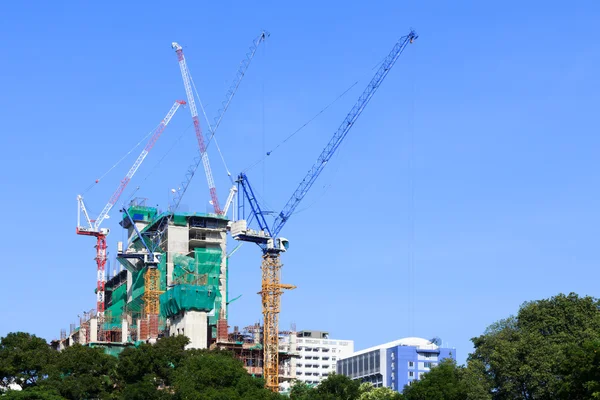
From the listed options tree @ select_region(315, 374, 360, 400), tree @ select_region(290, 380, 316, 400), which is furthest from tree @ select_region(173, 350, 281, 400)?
tree @ select_region(315, 374, 360, 400)

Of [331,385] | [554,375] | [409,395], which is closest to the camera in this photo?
[554,375]

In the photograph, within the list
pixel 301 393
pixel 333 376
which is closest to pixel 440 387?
pixel 333 376

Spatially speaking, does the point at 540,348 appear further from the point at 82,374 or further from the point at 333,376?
the point at 82,374

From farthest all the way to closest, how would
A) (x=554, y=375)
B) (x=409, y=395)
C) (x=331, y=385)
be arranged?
(x=331, y=385) < (x=409, y=395) < (x=554, y=375)

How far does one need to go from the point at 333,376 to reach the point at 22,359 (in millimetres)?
47426

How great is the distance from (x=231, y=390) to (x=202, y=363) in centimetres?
857

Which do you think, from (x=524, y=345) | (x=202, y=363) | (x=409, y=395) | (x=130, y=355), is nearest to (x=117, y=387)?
(x=130, y=355)

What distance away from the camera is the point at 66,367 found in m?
159

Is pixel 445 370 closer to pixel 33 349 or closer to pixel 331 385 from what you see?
pixel 331 385

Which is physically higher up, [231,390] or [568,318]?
[568,318]

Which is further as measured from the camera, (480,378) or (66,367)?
(66,367)

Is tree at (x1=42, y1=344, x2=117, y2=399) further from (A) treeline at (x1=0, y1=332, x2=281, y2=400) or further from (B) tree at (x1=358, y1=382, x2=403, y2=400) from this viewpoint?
(B) tree at (x1=358, y1=382, x2=403, y2=400)

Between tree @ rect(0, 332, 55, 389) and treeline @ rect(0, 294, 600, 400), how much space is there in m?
0.15

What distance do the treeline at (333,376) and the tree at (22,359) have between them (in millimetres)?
154
